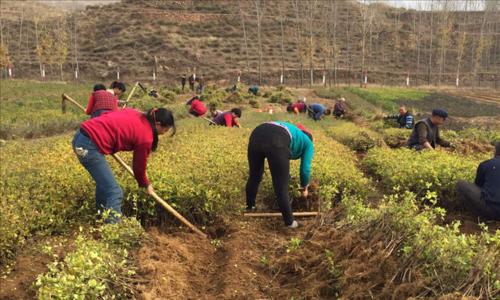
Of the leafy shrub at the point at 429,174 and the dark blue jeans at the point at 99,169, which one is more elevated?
the dark blue jeans at the point at 99,169

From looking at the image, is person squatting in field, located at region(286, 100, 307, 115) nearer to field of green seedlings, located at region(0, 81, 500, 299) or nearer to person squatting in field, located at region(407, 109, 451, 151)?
person squatting in field, located at region(407, 109, 451, 151)

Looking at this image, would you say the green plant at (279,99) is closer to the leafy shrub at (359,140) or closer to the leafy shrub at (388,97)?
the leafy shrub at (388,97)

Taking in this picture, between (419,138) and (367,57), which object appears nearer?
(419,138)

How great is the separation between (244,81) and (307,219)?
38.0 m

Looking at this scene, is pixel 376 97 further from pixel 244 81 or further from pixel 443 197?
pixel 443 197

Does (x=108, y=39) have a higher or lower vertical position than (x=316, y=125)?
higher

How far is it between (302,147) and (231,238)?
1.53 metres

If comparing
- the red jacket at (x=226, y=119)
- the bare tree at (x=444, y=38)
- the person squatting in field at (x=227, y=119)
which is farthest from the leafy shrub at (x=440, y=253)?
the bare tree at (x=444, y=38)

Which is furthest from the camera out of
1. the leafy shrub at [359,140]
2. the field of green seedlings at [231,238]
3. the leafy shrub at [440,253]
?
the leafy shrub at [359,140]

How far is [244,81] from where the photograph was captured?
43.1m

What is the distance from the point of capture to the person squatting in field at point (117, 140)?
15.5ft

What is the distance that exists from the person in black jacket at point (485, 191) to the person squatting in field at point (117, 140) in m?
4.52

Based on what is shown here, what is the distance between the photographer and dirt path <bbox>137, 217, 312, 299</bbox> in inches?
153

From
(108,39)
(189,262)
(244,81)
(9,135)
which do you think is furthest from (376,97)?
(108,39)
